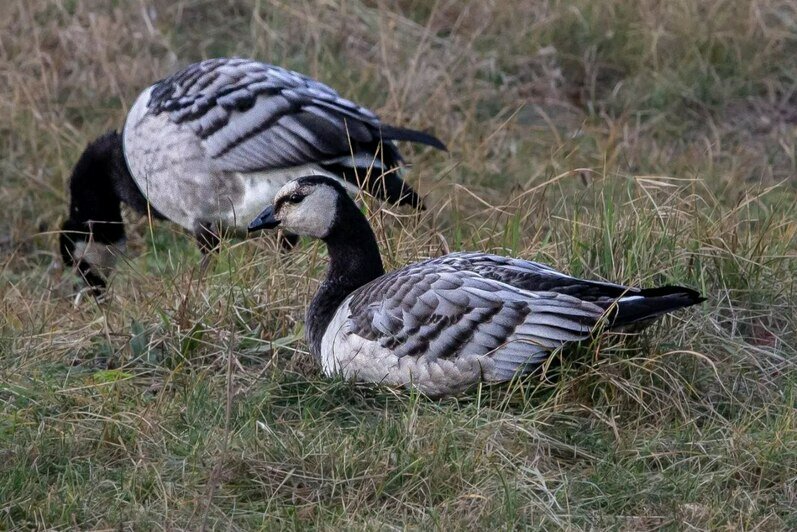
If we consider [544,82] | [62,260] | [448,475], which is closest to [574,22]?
[544,82]

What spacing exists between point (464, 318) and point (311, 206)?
2.54 feet

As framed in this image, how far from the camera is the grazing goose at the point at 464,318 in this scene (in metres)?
4.25

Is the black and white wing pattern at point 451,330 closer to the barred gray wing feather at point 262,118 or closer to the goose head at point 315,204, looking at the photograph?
the goose head at point 315,204

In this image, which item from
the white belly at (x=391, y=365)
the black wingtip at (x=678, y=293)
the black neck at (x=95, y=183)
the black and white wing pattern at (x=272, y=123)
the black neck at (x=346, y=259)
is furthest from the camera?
the black neck at (x=95, y=183)

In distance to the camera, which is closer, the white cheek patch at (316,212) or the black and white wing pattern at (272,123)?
the white cheek patch at (316,212)

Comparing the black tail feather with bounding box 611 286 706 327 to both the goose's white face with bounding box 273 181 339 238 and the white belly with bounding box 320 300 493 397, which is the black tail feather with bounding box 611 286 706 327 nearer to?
the white belly with bounding box 320 300 493 397

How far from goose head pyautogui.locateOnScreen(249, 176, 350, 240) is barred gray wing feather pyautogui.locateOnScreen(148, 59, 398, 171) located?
1097 millimetres

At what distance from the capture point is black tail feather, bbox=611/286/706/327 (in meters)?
4.17

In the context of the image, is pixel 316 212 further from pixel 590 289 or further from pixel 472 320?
pixel 590 289

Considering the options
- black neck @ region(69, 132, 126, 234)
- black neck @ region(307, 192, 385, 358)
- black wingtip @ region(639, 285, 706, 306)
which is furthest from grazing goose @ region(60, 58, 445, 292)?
black wingtip @ region(639, 285, 706, 306)

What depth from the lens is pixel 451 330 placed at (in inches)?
171

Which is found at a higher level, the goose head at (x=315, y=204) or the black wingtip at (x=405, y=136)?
the goose head at (x=315, y=204)

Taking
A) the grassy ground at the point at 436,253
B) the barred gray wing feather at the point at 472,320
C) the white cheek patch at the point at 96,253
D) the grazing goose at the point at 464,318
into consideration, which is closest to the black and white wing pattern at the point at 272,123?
the grassy ground at the point at 436,253

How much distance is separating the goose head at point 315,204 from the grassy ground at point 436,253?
0.35 m
